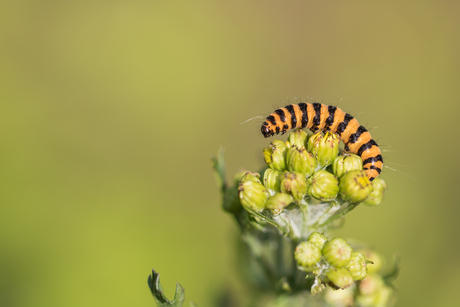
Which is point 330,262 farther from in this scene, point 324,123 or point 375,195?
point 324,123

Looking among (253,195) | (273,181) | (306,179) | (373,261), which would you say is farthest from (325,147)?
(373,261)

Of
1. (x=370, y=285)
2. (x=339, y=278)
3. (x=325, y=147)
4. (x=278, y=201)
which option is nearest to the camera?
(x=339, y=278)

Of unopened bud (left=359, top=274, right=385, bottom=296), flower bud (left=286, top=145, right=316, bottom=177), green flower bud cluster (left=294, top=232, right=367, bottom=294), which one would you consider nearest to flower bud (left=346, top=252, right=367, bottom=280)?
green flower bud cluster (left=294, top=232, right=367, bottom=294)

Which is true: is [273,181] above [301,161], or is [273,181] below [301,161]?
below

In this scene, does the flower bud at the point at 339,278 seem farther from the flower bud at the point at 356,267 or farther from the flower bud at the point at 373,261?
the flower bud at the point at 373,261

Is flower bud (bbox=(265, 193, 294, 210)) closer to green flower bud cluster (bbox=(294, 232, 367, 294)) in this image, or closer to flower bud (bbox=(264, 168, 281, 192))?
flower bud (bbox=(264, 168, 281, 192))

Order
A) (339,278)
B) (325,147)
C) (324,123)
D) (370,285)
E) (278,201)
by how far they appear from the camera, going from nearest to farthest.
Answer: (339,278) → (278,201) → (325,147) → (324,123) → (370,285)
